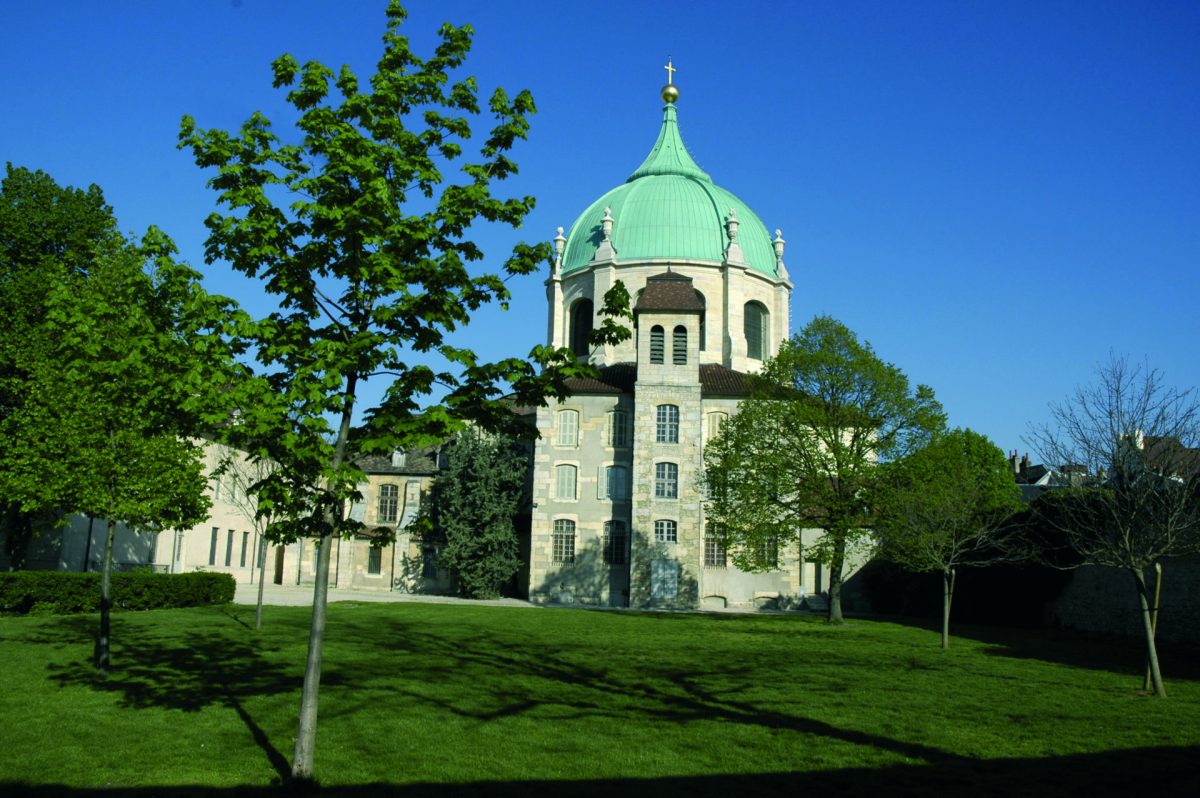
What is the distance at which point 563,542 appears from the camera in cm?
4600

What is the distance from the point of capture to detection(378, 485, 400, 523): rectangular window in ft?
178

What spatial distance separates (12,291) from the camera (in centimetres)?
3119

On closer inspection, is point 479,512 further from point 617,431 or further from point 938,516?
point 938,516

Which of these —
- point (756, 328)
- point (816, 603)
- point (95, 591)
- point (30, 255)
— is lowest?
point (816, 603)

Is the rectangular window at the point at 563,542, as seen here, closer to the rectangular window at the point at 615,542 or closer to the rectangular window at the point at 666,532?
the rectangular window at the point at 615,542

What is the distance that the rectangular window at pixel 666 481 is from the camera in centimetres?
4478

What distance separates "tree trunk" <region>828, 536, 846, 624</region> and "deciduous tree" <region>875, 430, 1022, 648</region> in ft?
4.24

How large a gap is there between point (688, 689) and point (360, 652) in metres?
7.34

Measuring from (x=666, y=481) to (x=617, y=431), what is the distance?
3.54 metres

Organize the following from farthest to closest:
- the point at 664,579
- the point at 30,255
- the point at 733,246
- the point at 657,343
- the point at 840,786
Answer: the point at 733,246, the point at 657,343, the point at 664,579, the point at 30,255, the point at 840,786

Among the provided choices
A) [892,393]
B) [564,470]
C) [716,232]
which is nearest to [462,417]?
[892,393]

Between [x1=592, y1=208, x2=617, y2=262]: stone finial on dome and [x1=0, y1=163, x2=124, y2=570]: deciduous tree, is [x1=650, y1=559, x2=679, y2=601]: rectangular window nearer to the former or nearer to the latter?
[x1=592, y1=208, x2=617, y2=262]: stone finial on dome

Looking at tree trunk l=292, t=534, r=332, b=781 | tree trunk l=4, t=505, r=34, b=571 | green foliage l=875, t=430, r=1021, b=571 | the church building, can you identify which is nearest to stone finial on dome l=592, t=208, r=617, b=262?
the church building

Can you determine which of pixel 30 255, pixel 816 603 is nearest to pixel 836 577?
pixel 816 603
